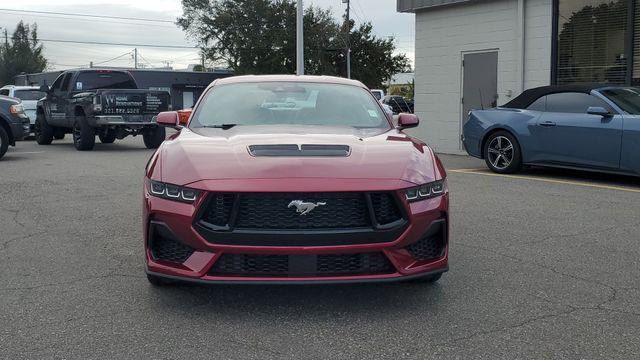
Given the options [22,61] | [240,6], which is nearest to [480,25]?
[240,6]

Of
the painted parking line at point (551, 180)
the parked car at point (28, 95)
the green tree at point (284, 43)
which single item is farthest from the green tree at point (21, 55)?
the painted parking line at point (551, 180)

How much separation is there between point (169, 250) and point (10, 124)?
10499 millimetres

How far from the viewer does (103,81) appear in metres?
16.7

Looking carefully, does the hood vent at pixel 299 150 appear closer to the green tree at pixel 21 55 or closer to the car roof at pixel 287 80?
the car roof at pixel 287 80

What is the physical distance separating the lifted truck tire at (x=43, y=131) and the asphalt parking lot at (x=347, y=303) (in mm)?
11843

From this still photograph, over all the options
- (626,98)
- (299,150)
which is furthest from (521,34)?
(299,150)

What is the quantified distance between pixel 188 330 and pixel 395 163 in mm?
1522

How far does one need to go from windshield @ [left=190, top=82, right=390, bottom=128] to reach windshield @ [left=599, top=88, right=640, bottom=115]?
17.0ft

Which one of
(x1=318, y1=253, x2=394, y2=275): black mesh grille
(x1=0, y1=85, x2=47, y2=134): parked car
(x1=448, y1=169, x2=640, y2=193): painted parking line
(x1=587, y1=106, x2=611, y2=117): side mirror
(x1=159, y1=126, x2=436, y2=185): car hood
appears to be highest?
(x1=0, y1=85, x2=47, y2=134): parked car

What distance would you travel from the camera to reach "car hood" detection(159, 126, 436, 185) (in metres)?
3.66

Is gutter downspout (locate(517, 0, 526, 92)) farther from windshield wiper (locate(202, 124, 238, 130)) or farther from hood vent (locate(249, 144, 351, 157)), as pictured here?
hood vent (locate(249, 144, 351, 157))

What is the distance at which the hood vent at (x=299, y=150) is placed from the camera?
384 cm

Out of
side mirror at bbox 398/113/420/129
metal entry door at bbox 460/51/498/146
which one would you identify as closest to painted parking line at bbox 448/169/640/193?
metal entry door at bbox 460/51/498/146

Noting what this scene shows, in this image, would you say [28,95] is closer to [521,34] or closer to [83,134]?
[83,134]
